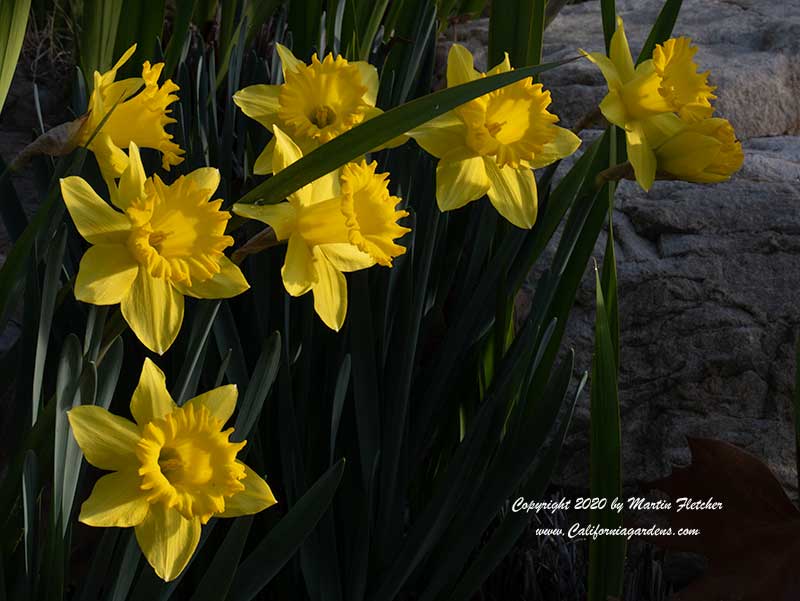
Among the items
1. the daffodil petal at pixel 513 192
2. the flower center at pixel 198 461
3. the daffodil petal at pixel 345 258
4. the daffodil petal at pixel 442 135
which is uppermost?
the daffodil petal at pixel 442 135

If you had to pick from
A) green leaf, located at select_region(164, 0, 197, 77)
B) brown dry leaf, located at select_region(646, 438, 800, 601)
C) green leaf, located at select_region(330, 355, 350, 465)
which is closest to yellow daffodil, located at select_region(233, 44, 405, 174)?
green leaf, located at select_region(330, 355, 350, 465)

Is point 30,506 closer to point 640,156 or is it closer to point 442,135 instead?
point 442,135

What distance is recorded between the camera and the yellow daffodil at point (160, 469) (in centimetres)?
63

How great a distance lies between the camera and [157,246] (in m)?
0.66

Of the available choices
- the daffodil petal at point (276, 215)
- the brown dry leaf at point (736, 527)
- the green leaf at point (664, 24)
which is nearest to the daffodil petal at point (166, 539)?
the daffodil petal at point (276, 215)

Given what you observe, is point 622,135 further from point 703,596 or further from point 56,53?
point 56,53

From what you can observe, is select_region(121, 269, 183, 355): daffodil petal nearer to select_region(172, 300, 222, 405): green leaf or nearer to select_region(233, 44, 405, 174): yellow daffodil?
select_region(172, 300, 222, 405): green leaf

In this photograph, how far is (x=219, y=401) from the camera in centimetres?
67

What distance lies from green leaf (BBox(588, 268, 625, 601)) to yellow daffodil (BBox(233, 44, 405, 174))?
12.3 inches

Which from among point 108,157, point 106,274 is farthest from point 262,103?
point 106,274

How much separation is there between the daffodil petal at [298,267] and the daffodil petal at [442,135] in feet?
0.56

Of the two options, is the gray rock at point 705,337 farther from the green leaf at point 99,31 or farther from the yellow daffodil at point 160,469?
the yellow daffodil at point 160,469

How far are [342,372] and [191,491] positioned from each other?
286 mm

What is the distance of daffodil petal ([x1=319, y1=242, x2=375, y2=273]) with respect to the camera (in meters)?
0.70
